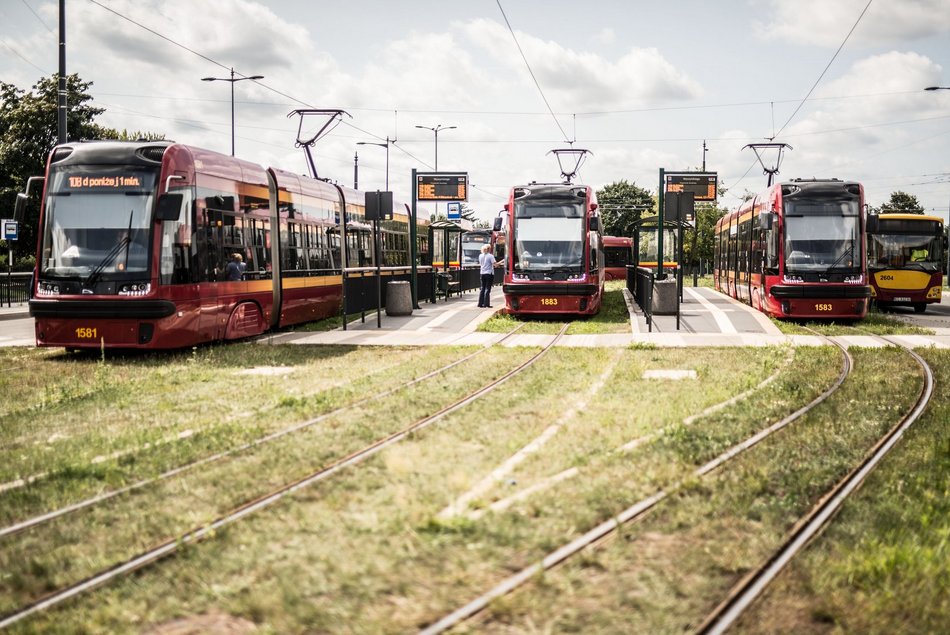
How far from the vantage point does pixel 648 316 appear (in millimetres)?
18578

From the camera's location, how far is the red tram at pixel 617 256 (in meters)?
54.5

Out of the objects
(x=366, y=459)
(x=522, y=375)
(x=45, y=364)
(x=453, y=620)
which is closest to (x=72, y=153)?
(x=45, y=364)

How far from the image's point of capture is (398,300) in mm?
22844

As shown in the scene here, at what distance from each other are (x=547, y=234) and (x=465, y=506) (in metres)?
15.8

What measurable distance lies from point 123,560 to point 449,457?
2734 mm

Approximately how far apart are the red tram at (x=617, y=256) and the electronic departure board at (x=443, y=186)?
25.6 meters

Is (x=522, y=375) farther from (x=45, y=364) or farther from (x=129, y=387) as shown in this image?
(x=45, y=364)

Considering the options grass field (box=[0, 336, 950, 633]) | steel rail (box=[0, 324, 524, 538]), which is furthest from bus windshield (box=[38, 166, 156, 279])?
steel rail (box=[0, 324, 524, 538])

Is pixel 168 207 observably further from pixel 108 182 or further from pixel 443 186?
pixel 443 186

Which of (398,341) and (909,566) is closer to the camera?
(909,566)

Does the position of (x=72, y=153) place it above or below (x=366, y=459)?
above

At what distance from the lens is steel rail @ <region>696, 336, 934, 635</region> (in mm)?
3928

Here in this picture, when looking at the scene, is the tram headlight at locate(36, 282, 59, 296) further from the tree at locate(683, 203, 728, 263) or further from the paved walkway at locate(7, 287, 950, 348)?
the tree at locate(683, 203, 728, 263)

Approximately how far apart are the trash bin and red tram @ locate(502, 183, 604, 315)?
3.17m
